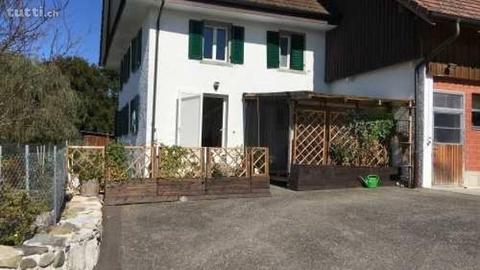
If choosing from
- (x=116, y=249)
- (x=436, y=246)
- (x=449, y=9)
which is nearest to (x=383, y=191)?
(x=449, y=9)

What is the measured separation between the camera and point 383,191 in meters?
15.5

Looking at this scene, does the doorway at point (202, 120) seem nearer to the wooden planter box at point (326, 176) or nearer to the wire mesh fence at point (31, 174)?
the wooden planter box at point (326, 176)

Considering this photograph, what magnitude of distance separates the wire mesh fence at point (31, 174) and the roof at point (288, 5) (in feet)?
31.6

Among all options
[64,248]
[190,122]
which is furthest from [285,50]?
[64,248]

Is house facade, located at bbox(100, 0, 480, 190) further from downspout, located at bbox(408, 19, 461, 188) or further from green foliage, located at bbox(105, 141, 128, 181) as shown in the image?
green foliage, located at bbox(105, 141, 128, 181)

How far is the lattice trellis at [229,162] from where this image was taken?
14391 mm

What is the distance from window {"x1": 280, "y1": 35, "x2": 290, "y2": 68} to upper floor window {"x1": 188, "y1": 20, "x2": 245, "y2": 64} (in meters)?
1.63

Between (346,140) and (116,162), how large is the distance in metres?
6.71

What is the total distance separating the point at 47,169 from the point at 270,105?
10781 mm

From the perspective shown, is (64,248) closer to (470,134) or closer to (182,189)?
(182,189)

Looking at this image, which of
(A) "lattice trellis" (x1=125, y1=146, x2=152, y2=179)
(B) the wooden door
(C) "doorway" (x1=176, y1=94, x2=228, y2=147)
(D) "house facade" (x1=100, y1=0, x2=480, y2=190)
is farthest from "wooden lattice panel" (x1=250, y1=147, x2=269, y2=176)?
(B) the wooden door

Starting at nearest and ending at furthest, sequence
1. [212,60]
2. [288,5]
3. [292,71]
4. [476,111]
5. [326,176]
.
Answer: [326,176] < [476,111] < [212,60] < [288,5] < [292,71]

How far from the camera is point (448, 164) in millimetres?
16609

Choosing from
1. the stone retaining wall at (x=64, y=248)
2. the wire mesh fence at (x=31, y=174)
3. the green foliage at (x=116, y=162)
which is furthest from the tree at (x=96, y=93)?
the stone retaining wall at (x=64, y=248)
